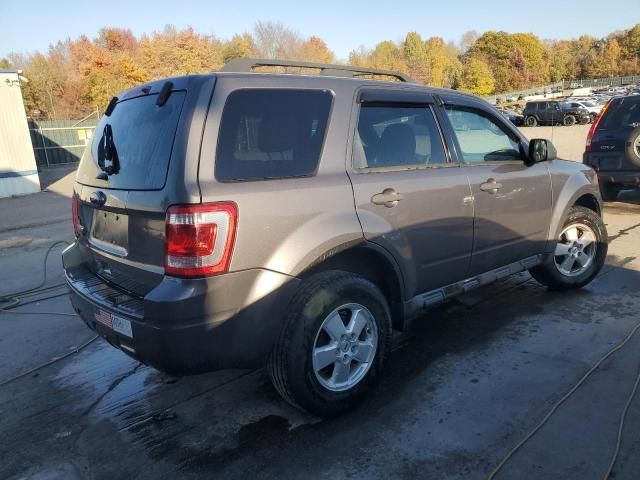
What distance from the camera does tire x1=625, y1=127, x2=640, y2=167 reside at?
25.6 feet

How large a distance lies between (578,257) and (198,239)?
387 cm

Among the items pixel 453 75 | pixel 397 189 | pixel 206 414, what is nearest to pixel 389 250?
pixel 397 189

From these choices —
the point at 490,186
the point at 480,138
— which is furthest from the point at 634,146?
the point at 490,186

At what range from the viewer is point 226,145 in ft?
8.13

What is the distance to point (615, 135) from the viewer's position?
813 cm

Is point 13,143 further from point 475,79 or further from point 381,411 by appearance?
point 475,79

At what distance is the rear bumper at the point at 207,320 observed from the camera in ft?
7.67

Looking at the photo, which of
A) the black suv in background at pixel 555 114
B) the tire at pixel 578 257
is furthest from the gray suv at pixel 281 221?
the black suv in background at pixel 555 114

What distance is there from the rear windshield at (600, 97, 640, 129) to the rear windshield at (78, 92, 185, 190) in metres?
7.98

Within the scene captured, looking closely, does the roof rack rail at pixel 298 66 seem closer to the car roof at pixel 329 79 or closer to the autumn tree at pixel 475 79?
the car roof at pixel 329 79

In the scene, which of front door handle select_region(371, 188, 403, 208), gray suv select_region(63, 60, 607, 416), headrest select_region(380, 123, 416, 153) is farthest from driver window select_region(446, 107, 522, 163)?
front door handle select_region(371, 188, 403, 208)

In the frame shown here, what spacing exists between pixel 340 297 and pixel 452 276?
3.80 ft

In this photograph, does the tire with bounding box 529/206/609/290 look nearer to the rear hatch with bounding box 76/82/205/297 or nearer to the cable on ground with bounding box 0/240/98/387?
the rear hatch with bounding box 76/82/205/297

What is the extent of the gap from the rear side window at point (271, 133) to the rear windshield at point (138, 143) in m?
0.28
